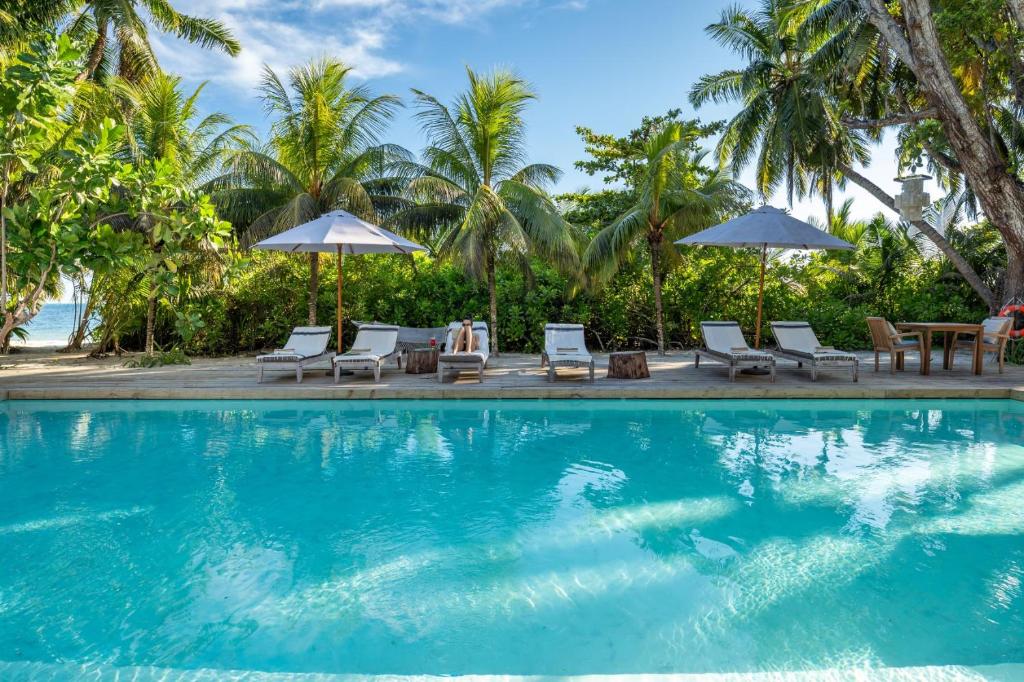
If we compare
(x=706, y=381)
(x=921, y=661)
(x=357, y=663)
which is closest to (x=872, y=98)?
(x=706, y=381)

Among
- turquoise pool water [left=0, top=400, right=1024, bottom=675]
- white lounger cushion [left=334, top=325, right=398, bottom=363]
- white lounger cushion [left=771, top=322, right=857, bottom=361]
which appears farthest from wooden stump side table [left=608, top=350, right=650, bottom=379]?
white lounger cushion [left=334, top=325, right=398, bottom=363]

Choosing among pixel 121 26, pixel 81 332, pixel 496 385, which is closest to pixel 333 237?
pixel 496 385

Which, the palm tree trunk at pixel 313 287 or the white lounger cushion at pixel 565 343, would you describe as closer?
the white lounger cushion at pixel 565 343

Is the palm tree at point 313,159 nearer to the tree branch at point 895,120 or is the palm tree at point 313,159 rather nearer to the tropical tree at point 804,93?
the tropical tree at point 804,93

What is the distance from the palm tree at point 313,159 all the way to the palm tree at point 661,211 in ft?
14.6

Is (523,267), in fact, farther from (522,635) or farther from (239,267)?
(522,635)

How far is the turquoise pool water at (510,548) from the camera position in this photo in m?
2.93

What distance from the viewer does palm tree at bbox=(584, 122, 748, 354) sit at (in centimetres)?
1212

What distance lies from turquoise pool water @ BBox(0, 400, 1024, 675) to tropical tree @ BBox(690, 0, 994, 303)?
11587 mm

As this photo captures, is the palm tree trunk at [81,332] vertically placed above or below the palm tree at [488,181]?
below

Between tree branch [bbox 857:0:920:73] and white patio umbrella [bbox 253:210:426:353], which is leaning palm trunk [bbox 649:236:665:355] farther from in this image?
tree branch [bbox 857:0:920:73]

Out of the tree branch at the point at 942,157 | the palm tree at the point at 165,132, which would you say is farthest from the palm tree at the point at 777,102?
the palm tree at the point at 165,132

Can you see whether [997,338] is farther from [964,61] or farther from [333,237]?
[333,237]

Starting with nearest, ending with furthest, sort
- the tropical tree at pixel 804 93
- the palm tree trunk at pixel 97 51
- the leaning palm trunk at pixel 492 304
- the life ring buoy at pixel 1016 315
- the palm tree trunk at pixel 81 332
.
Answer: the life ring buoy at pixel 1016 315 → the leaning palm trunk at pixel 492 304 → the palm tree trunk at pixel 81 332 → the palm tree trunk at pixel 97 51 → the tropical tree at pixel 804 93
